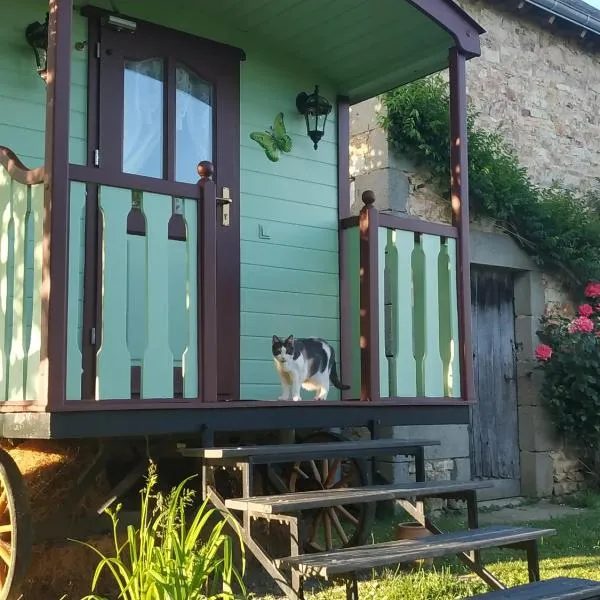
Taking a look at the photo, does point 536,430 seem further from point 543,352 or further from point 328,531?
point 328,531

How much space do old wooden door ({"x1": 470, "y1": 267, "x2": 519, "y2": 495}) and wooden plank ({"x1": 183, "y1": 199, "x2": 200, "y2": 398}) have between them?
3.86 m

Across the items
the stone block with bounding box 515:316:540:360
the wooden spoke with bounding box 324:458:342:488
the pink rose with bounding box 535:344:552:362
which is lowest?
the wooden spoke with bounding box 324:458:342:488

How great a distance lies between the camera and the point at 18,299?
371 cm

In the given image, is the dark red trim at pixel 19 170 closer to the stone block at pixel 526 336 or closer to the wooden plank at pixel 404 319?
the wooden plank at pixel 404 319

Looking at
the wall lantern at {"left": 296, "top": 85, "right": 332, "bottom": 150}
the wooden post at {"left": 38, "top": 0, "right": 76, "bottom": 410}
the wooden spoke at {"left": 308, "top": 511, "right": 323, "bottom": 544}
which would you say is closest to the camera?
the wooden post at {"left": 38, "top": 0, "right": 76, "bottom": 410}

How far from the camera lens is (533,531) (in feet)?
11.9

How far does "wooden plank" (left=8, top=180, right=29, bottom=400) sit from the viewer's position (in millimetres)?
3602

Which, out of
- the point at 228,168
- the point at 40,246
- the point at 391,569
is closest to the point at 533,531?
the point at 391,569

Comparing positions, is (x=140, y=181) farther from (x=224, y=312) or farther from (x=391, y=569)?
(x=391, y=569)

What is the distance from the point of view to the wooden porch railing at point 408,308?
4633 millimetres

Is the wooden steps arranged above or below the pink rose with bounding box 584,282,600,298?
below

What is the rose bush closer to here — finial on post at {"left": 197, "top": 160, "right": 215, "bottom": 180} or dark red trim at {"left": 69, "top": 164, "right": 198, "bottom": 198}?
finial on post at {"left": 197, "top": 160, "right": 215, "bottom": 180}

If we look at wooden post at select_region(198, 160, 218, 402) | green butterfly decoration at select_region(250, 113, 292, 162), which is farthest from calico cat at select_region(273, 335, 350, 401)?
green butterfly decoration at select_region(250, 113, 292, 162)

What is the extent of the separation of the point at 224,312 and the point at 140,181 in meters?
1.57
